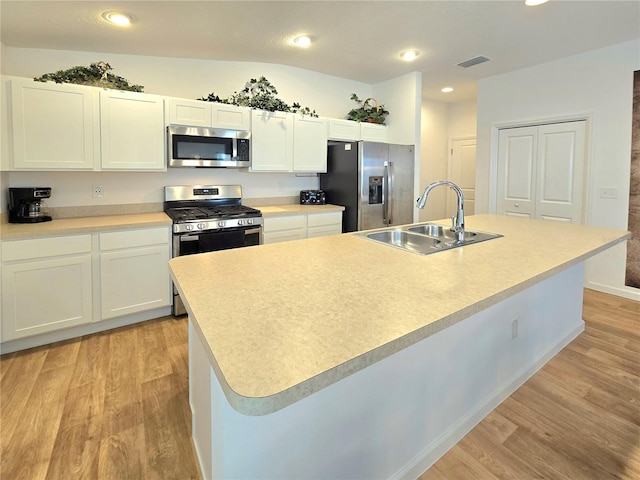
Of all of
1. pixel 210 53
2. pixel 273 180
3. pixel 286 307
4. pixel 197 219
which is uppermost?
pixel 210 53

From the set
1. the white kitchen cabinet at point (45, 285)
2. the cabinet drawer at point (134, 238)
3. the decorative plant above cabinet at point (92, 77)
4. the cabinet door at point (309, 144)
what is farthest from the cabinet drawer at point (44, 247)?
the cabinet door at point (309, 144)

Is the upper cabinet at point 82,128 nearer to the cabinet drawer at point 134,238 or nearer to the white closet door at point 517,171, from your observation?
the cabinet drawer at point 134,238

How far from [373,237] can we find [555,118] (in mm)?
3356

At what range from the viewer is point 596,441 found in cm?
172

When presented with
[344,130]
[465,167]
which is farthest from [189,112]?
[465,167]

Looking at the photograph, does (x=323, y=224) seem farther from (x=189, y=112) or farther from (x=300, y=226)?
(x=189, y=112)

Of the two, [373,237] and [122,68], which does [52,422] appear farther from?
[122,68]

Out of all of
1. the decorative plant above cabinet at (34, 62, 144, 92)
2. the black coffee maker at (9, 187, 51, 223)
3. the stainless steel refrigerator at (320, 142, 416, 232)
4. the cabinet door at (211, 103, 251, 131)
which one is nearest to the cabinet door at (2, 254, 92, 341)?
the black coffee maker at (9, 187, 51, 223)

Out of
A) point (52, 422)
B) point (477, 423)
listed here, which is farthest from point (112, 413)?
point (477, 423)

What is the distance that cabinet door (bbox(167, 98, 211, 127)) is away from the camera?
3.11m

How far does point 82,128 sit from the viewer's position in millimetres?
2748

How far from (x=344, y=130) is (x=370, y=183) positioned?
0.77 m

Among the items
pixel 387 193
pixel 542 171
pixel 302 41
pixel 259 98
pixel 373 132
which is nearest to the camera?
pixel 302 41

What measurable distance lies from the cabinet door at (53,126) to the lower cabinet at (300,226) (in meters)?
1.61
